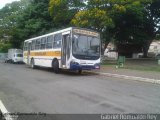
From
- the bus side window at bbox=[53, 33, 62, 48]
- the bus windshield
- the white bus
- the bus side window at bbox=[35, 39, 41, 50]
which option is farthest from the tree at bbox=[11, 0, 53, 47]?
the bus windshield

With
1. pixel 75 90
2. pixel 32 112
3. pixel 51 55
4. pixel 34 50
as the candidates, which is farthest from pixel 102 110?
pixel 34 50

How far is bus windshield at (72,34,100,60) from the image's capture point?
66.4 ft

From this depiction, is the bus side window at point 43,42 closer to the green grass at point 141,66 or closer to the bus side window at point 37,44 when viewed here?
the bus side window at point 37,44

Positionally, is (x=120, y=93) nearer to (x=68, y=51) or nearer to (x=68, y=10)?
(x=68, y=51)

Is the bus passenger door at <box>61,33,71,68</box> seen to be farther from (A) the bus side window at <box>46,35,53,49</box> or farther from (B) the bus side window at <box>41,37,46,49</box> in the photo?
(B) the bus side window at <box>41,37,46,49</box>

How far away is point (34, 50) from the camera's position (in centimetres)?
2955

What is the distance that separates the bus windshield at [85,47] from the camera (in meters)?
20.2

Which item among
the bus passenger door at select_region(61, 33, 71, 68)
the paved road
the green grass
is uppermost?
the bus passenger door at select_region(61, 33, 71, 68)

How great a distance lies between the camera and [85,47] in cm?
2053

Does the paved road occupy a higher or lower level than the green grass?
lower

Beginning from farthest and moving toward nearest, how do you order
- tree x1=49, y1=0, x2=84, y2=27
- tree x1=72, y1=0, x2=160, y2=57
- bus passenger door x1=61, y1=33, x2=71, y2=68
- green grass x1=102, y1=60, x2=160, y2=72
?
tree x1=49, y1=0, x2=84, y2=27, tree x1=72, y1=0, x2=160, y2=57, green grass x1=102, y1=60, x2=160, y2=72, bus passenger door x1=61, y1=33, x2=71, y2=68

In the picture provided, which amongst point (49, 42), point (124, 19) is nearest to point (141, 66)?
point (49, 42)

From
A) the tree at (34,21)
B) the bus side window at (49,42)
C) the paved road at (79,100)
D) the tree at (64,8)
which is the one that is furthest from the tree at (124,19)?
the paved road at (79,100)

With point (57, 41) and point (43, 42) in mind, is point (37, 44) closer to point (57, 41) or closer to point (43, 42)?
point (43, 42)
